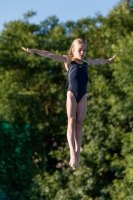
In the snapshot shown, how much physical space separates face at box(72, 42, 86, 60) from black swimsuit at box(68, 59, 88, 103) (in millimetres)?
73

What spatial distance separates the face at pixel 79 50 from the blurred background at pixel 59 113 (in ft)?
19.2

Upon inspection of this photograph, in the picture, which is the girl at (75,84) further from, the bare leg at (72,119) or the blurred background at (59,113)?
the blurred background at (59,113)

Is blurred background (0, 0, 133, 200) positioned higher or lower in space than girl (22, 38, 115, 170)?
higher

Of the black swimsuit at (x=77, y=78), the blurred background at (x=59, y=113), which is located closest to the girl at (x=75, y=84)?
the black swimsuit at (x=77, y=78)

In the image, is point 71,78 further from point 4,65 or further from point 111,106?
point 4,65

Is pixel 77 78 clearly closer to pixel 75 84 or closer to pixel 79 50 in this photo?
pixel 75 84

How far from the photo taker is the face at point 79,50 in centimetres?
639

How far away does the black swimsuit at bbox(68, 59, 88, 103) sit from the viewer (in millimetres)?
6402

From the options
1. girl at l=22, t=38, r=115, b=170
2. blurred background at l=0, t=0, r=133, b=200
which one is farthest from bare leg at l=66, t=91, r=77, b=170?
blurred background at l=0, t=0, r=133, b=200

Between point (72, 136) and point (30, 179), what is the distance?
7347 millimetres

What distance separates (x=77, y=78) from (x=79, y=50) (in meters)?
0.29

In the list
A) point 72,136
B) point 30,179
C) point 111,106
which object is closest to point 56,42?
point 111,106

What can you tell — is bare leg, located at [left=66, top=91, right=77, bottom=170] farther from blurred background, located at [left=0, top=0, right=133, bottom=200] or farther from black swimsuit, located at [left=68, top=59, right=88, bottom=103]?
blurred background, located at [left=0, top=0, right=133, bottom=200]

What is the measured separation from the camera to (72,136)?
21.6 feet
